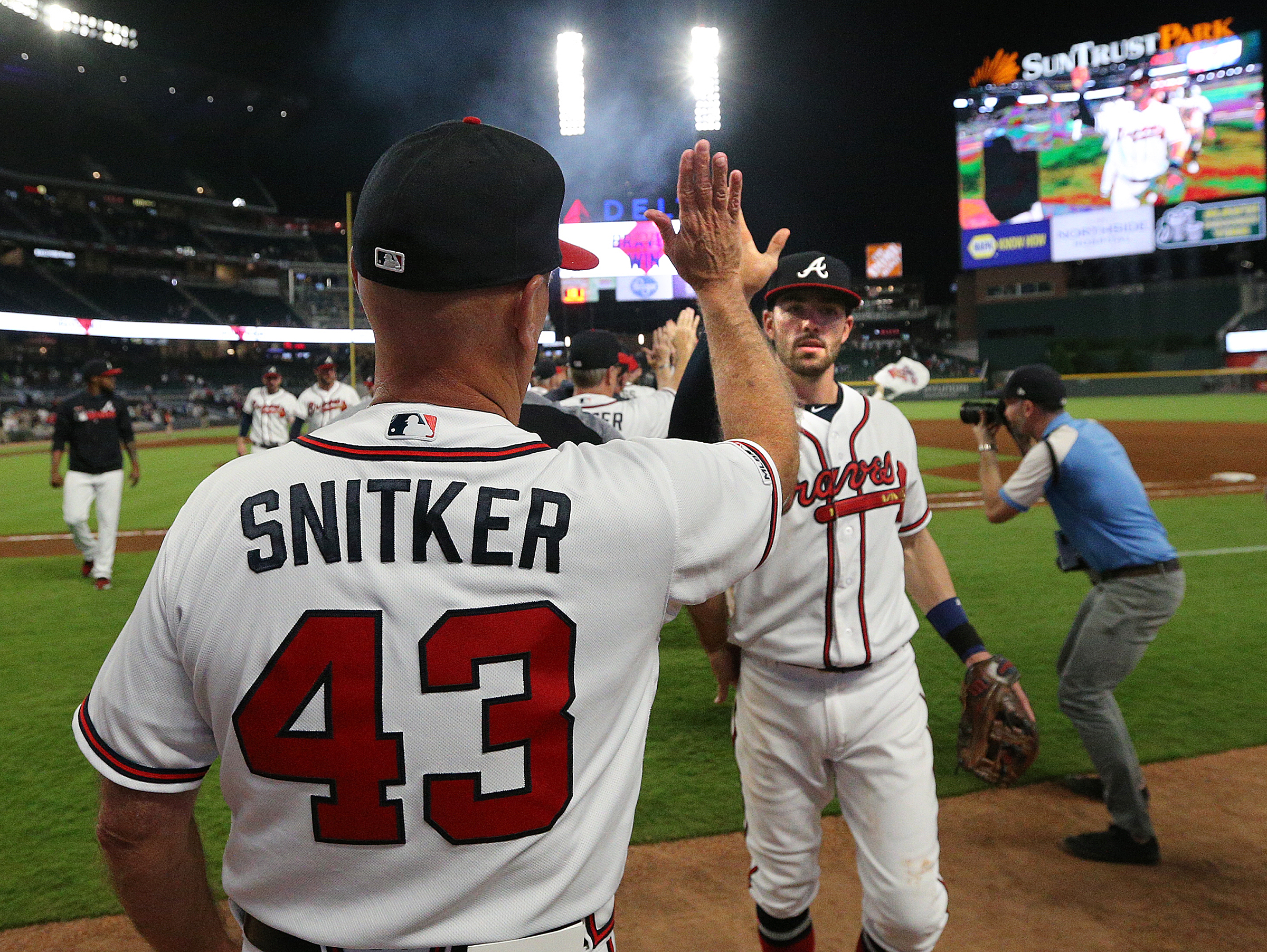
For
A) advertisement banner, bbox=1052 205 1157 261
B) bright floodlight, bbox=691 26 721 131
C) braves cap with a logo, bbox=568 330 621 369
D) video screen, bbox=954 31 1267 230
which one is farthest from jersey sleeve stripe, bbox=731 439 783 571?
advertisement banner, bbox=1052 205 1157 261

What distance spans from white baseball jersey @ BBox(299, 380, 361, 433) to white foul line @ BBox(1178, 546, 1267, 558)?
10414mm

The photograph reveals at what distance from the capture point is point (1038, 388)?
167 inches

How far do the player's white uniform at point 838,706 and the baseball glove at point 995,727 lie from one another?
51cm

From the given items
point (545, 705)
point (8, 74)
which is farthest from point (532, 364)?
point (8, 74)

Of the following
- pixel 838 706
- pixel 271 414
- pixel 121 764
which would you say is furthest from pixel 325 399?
pixel 121 764

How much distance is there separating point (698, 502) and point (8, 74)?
A: 5434cm

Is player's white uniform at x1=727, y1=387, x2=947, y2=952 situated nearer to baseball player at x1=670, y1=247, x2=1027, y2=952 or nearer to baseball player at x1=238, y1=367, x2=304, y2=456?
baseball player at x1=670, y1=247, x2=1027, y2=952

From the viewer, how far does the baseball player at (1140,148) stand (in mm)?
36719

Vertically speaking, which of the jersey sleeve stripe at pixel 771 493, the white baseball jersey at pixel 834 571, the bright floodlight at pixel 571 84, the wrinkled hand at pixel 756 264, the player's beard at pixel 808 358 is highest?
the bright floodlight at pixel 571 84

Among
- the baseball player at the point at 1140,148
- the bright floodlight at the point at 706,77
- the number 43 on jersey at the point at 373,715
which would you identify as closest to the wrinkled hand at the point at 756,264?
the number 43 on jersey at the point at 373,715

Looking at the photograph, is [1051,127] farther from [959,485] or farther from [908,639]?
[908,639]

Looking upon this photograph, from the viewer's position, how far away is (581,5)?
35062 millimetres

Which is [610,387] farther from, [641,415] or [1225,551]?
[1225,551]

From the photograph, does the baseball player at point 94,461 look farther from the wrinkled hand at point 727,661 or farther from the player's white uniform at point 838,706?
the player's white uniform at point 838,706
